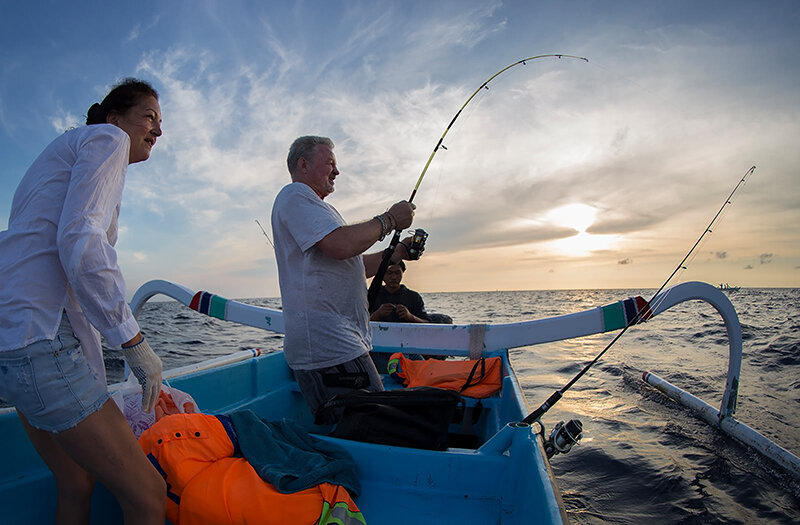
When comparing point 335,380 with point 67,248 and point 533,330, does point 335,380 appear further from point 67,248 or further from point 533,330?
point 533,330

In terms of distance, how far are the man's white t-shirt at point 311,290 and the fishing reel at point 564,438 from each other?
3.80ft

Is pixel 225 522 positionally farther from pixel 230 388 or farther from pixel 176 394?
pixel 230 388

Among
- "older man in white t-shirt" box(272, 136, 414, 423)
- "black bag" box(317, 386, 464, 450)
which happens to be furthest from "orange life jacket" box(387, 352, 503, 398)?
"black bag" box(317, 386, 464, 450)

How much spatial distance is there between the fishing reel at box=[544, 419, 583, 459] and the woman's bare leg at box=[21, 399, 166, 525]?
1.70 metres

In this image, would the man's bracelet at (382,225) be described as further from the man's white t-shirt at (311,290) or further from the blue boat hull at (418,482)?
the blue boat hull at (418,482)

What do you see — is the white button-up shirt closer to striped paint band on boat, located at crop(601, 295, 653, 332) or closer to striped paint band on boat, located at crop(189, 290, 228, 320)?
striped paint band on boat, located at crop(189, 290, 228, 320)

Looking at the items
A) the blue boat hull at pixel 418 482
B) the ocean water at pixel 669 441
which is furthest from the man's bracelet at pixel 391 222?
the ocean water at pixel 669 441

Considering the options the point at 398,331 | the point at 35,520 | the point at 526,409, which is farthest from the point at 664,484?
the point at 35,520

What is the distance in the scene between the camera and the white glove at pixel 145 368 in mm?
1319

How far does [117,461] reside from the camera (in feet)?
4.16

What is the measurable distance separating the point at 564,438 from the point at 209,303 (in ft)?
12.8

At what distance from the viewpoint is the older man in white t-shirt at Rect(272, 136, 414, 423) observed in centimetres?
231

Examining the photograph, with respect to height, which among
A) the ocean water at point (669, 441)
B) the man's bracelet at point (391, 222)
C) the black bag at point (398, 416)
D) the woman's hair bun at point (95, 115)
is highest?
the woman's hair bun at point (95, 115)

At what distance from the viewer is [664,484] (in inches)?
137
